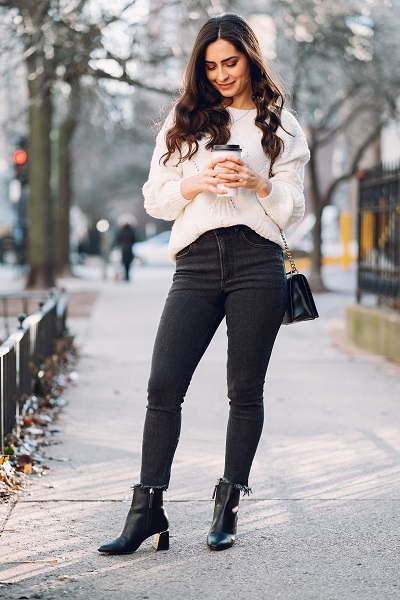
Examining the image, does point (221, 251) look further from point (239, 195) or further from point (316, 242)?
point (316, 242)

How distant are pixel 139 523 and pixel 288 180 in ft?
4.28

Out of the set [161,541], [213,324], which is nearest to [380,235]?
[213,324]

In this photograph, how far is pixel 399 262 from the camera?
9852 millimetres

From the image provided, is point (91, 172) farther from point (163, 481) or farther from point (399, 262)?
point (163, 481)

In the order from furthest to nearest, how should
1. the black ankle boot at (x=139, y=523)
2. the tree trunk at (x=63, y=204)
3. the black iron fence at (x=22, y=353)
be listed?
the tree trunk at (x=63, y=204) < the black iron fence at (x=22, y=353) < the black ankle boot at (x=139, y=523)

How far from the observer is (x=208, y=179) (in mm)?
3725

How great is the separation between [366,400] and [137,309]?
9.44 meters

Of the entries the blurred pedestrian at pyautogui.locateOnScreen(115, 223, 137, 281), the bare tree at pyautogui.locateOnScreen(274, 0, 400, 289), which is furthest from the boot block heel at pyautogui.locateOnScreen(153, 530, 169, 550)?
the blurred pedestrian at pyautogui.locateOnScreen(115, 223, 137, 281)

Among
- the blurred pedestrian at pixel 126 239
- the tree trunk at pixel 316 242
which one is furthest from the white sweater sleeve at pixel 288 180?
the blurred pedestrian at pixel 126 239

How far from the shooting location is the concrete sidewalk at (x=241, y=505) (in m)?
3.60

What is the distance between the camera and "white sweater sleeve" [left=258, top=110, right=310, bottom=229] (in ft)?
12.8

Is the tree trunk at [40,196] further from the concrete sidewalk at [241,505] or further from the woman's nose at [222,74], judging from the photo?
the woman's nose at [222,74]

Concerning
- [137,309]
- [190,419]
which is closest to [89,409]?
[190,419]

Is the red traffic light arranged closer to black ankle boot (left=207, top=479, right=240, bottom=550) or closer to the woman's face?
the woman's face
